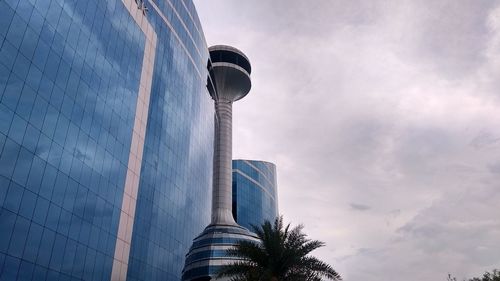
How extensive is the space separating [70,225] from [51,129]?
8381mm

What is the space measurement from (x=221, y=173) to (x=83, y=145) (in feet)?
244

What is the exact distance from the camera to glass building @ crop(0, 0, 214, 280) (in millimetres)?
31797

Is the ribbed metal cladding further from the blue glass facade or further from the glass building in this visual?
the glass building

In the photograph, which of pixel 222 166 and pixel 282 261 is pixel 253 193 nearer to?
pixel 222 166

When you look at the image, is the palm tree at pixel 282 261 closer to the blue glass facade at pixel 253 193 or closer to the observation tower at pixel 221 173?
the observation tower at pixel 221 173

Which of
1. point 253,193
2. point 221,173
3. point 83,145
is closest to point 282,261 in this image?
point 83,145

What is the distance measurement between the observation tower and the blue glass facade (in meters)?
27.1

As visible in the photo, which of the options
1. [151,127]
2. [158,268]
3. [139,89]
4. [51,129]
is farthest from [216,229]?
[51,129]

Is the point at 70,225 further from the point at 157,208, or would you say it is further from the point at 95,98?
the point at 157,208

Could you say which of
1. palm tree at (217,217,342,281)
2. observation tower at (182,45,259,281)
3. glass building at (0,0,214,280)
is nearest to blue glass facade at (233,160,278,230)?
observation tower at (182,45,259,281)

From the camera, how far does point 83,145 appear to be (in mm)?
39875

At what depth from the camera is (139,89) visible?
52.5 m

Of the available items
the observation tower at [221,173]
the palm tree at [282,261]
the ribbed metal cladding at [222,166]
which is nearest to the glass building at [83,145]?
the observation tower at [221,173]

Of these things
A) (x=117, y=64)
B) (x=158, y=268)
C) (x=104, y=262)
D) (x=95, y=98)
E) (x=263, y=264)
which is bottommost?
(x=263, y=264)
